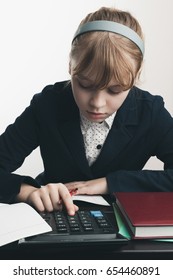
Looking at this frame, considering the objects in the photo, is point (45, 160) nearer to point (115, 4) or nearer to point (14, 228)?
point (14, 228)

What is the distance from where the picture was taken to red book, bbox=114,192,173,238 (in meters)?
0.56

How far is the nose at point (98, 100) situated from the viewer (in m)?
0.83

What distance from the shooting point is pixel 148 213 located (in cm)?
61

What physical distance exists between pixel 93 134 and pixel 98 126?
27 mm

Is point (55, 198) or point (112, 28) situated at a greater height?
point (112, 28)

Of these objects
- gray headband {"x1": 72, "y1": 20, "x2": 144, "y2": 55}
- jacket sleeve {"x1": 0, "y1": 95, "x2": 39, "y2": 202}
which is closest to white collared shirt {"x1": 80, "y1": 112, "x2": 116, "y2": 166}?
jacket sleeve {"x1": 0, "y1": 95, "x2": 39, "y2": 202}

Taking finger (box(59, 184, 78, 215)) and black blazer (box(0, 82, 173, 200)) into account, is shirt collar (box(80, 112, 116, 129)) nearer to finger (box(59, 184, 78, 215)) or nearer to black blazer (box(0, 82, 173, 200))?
black blazer (box(0, 82, 173, 200))

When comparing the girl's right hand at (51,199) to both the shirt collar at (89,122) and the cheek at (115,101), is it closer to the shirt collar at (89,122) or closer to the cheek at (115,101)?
the cheek at (115,101)

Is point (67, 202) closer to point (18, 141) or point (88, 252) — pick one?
point (88, 252)

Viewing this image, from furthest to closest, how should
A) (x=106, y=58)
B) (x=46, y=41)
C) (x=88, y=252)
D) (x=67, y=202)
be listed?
(x=46, y=41), (x=106, y=58), (x=67, y=202), (x=88, y=252)

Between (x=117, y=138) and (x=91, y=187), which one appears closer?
(x=91, y=187)

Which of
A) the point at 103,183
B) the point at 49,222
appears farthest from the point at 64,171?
the point at 49,222

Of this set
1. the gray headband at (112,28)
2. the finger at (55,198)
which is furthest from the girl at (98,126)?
the finger at (55,198)

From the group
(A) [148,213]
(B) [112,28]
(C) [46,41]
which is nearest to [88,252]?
(A) [148,213]
